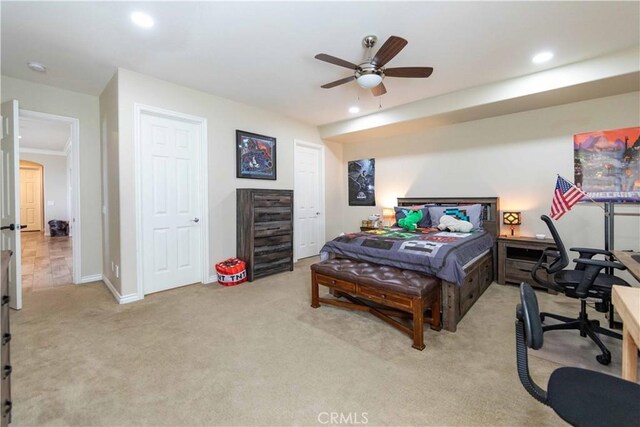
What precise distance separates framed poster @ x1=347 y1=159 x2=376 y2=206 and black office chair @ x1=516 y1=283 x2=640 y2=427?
180 inches

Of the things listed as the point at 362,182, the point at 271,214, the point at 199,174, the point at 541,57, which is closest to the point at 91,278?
the point at 199,174

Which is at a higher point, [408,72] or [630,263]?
[408,72]

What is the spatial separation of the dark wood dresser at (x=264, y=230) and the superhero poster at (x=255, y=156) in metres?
0.42

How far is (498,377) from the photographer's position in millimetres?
1832

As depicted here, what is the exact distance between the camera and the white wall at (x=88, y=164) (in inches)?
143

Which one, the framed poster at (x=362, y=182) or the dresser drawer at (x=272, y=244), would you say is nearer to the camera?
the dresser drawer at (x=272, y=244)

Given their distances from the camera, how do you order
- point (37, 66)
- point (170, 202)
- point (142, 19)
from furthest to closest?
point (170, 202), point (37, 66), point (142, 19)

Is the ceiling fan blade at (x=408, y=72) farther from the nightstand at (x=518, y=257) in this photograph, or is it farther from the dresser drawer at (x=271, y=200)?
the nightstand at (x=518, y=257)

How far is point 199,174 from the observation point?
386cm

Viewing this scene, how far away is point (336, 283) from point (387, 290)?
582 millimetres

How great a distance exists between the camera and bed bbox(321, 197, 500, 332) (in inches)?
97.0

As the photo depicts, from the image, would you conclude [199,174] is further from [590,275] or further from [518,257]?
[518,257]

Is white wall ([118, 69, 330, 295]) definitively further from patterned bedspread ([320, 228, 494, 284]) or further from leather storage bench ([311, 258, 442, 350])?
leather storage bench ([311, 258, 442, 350])

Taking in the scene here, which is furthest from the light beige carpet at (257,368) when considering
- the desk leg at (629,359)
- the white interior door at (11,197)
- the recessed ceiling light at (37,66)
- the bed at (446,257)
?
the recessed ceiling light at (37,66)
